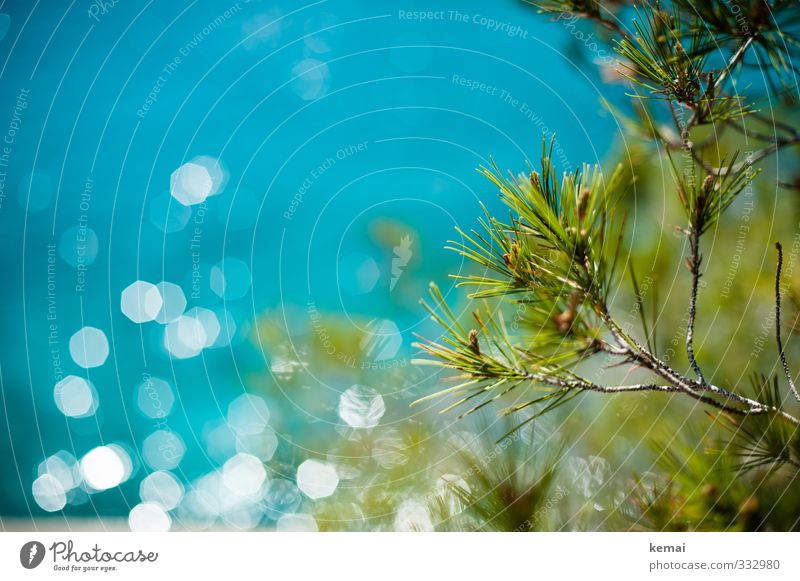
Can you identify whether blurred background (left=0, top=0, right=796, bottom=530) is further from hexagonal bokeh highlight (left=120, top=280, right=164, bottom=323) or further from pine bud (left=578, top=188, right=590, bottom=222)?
pine bud (left=578, top=188, right=590, bottom=222)

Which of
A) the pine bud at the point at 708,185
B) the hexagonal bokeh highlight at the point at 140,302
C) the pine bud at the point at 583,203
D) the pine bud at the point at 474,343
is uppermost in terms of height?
the pine bud at the point at 708,185

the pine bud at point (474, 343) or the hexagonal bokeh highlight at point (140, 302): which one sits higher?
the pine bud at point (474, 343)

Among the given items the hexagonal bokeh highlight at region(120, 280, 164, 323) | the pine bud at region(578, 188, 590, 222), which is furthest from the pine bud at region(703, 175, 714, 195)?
the hexagonal bokeh highlight at region(120, 280, 164, 323)

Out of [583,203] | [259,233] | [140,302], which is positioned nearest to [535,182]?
[583,203]

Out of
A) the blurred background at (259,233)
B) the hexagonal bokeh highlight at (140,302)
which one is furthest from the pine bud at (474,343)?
the hexagonal bokeh highlight at (140,302)

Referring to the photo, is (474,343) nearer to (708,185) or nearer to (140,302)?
(708,185)

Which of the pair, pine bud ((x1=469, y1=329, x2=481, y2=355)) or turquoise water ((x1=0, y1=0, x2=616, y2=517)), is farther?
turquoise water ((x1=0, y1=0, x2=616, y2=517))

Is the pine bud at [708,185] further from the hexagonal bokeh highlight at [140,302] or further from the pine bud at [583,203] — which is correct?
the hexagonal bokeh highlight at [140,302]
